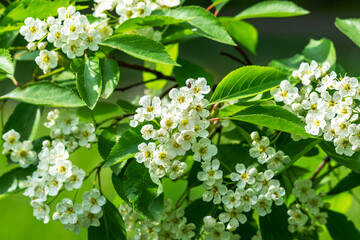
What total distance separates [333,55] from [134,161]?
2.19ft

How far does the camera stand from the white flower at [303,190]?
1.28 metres

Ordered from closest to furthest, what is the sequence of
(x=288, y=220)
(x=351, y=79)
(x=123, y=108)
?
(x=351, y=79), (x=288, y=220), (x=123, y=108)

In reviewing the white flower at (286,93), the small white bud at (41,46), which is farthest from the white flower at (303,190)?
the small white bud at (41,46)

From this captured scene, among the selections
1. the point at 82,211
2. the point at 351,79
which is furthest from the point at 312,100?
the point at 82,211

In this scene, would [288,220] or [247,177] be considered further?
[288,220]

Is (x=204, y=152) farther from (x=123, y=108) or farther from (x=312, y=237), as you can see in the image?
(x=312, y=237)

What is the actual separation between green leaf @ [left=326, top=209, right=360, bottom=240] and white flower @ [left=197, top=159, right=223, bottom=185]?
20.7 inches

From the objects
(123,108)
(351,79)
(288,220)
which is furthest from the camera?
(123,108)

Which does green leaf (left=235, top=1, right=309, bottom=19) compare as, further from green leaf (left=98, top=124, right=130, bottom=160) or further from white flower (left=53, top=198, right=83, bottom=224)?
white flower (left=53, top=198, right=83, bottom=224)

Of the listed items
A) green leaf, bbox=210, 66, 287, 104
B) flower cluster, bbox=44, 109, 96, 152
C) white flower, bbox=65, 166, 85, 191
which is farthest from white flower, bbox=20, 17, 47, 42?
green leaf, bbox=210, 66, 287, 104

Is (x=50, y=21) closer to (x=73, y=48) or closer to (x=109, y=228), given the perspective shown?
(x=73, y=48)

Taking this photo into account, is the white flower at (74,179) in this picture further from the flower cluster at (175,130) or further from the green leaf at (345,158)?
the green leaf at (345,158)

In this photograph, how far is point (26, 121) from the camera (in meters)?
1.36

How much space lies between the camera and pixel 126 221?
132 centimetres
